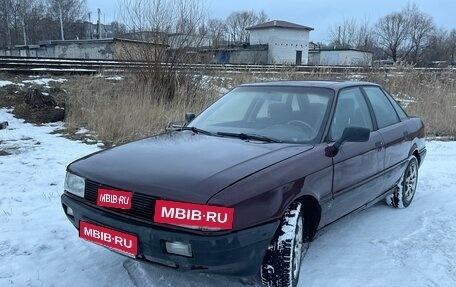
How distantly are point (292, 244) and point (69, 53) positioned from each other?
39.3m

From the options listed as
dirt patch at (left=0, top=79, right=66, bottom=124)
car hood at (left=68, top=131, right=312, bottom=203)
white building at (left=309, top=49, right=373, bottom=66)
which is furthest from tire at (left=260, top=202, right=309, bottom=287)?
white building at (left=309, top=49, right=373, bottom=66)

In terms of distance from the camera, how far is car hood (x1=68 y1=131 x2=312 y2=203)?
251 centimetres

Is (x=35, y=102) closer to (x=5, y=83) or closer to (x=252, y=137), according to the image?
(x=5, y=83)

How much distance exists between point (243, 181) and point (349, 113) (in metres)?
1.76

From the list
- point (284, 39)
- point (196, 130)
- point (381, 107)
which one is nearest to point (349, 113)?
point (381, 107)

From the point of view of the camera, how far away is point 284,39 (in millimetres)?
54438

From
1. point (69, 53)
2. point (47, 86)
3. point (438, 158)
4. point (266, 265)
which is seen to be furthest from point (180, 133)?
point (69, 53)

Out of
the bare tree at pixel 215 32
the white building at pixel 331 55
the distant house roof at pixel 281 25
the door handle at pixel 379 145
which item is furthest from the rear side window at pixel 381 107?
the distant house roof at pixel 281 25

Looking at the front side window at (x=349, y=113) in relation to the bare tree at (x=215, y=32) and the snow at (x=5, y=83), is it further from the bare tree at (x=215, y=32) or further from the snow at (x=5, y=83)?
the snow at (x=5, y=83)

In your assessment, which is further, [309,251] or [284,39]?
[284,39]

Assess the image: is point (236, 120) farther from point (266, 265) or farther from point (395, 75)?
point (395, 75)

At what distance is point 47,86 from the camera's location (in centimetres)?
1164

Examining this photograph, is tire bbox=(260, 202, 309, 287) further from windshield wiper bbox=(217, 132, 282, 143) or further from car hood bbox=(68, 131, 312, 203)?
windshield wiper bbox=(217, 132, 282, 143)

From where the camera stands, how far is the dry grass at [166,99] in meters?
8.09
